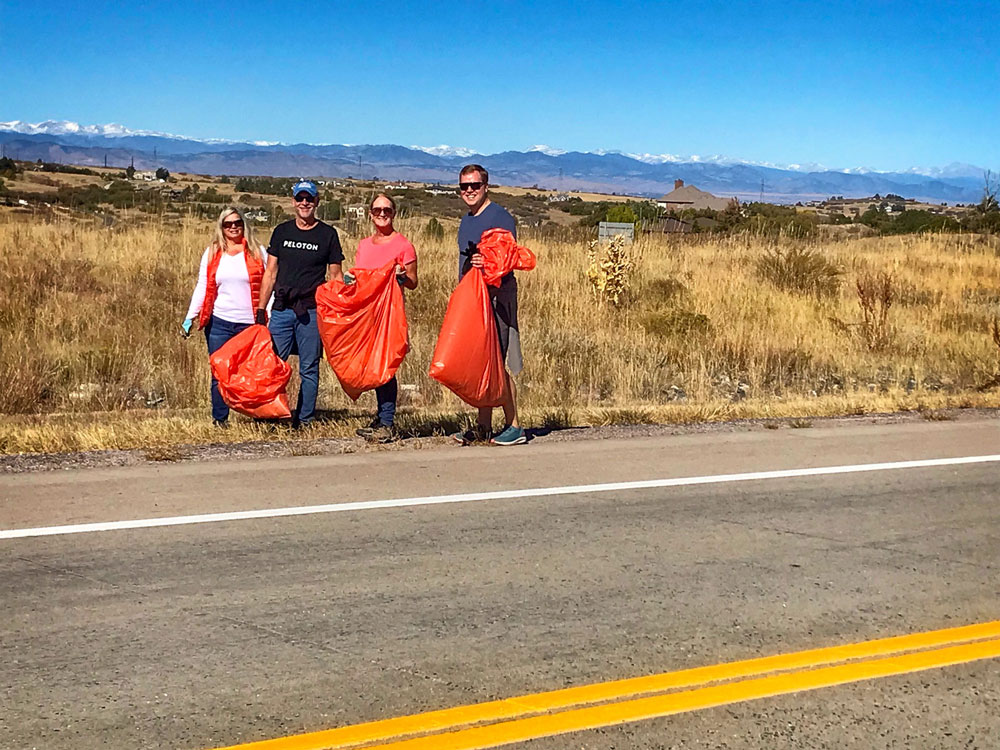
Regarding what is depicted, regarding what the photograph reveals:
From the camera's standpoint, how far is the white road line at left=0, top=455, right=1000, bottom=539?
591 cm

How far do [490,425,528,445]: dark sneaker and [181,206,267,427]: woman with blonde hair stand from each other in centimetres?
223

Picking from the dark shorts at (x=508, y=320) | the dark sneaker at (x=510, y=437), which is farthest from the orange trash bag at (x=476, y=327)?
the dark sneaker at (x=510, y=437)

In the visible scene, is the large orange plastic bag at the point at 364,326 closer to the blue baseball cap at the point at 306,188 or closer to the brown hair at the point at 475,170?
the blue baseball cap at the point at 306,188

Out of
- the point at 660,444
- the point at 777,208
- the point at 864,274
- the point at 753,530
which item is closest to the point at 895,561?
the point at 753,530

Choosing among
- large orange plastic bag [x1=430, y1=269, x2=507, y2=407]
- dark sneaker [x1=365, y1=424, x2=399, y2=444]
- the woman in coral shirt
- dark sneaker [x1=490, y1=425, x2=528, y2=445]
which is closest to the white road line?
large orange plastic bag [x1=430, y1=269, x2=507, y2=407]

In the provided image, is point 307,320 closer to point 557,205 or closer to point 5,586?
point 5,586

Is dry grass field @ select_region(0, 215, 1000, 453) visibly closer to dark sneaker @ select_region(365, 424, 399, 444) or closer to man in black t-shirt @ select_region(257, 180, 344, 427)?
dark sneaker @ select_region(365, 424, 399, 444)

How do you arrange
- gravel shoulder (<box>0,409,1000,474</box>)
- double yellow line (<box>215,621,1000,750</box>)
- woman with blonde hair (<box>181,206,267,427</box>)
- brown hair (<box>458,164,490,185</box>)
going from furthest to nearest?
woman with blonde hair (<box>181,206,267,427</box>)
brown hair (<box>458,164,490,185</box>)
gravel shoulder (<box>0,409,1000,474</box>)
double yellow line (<box>215,621,1000,750</box>)

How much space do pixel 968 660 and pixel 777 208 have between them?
35058mm

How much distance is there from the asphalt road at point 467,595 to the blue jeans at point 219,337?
142 centimetres

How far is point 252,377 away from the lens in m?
8.30

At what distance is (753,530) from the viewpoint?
20.6 feet

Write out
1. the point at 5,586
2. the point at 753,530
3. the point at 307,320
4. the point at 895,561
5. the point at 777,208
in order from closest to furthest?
the point at 5,586 → the point at 895,561 → the point at 753,530 → the point at 307,320 → the point at 777,208

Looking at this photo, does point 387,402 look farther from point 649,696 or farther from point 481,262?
point 649,696
